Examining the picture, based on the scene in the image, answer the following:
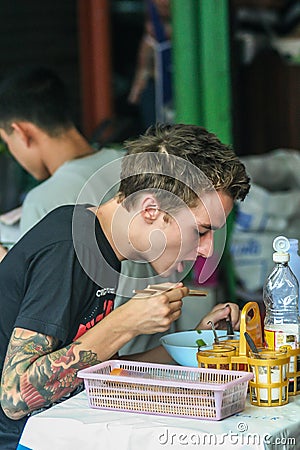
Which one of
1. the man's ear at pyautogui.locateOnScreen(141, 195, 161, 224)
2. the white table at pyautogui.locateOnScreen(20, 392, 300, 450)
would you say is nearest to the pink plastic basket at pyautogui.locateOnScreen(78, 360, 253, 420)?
the white table at pyautogui.locateOnScreen(20, 392, 300, 450)

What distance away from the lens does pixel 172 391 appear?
212 centimetres

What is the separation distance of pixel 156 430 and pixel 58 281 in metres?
0.49

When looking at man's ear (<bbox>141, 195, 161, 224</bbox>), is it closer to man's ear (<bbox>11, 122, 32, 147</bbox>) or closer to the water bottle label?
the water bottle label

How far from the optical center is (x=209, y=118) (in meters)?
4.37

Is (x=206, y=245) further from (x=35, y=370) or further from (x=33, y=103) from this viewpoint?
(x=33, y=103)

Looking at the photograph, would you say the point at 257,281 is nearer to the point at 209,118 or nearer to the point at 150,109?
the point at 209,118

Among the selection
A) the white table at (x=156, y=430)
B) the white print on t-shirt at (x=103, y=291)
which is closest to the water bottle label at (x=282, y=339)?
the white table at (x=156, y=430)

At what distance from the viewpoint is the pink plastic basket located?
207cm

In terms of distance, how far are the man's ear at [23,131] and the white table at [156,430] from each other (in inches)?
65.6

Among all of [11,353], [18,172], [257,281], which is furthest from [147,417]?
[18,172]

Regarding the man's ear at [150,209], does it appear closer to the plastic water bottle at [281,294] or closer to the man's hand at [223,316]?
the plastic water bottle at [281,294]

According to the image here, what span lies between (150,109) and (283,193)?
1.54 m

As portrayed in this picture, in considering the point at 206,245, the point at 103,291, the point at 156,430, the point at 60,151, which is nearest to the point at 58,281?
the point at 103,291
